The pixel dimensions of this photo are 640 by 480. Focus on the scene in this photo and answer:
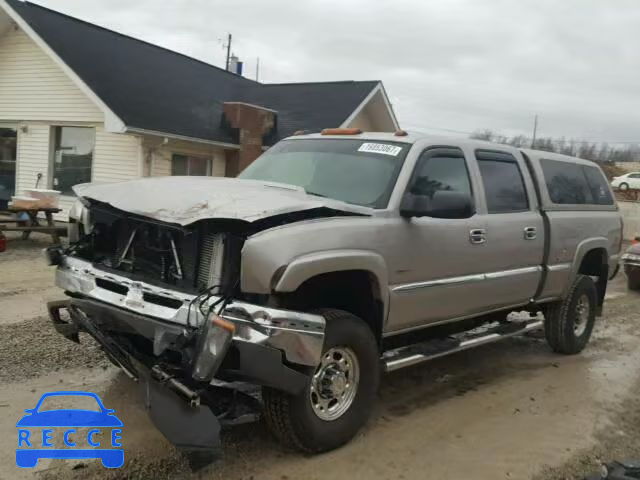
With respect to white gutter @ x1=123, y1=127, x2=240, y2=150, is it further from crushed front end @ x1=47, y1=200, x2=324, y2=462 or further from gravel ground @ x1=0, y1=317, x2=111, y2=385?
crushed front end @ x1=47, y1=200, x2=324, y2=462

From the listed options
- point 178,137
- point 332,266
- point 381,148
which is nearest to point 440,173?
point 381,148

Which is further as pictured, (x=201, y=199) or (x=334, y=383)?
(x=334, y=383)

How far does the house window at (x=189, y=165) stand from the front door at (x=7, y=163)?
4.25 metres

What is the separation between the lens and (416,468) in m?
3.93

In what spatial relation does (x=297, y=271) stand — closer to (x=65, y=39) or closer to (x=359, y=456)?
(x=359, y=456)

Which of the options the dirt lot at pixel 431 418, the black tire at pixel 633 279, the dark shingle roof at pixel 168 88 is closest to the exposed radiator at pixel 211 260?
the dirt lot at pixel 431 418

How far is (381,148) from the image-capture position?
193 inches

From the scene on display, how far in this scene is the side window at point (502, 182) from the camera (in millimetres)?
5445

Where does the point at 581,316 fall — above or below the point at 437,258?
below

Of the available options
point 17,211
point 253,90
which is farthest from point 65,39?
point 253,90

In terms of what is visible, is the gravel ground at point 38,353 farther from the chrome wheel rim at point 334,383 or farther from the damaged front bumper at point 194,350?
the chrome wheel rim at point 334,383

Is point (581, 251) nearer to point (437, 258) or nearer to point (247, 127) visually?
point (437, 258)

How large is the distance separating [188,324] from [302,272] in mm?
698

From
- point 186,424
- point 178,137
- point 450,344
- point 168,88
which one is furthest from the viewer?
point 168,88
